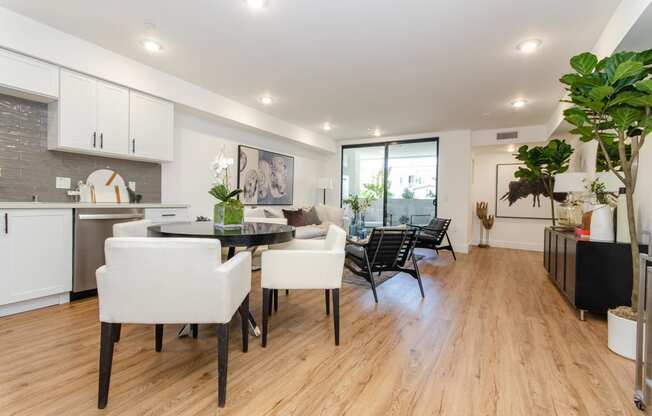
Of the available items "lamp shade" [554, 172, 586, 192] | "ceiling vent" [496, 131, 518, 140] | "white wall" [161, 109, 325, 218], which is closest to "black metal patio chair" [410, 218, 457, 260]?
"lamp shade" [554, 172, 586, 192]

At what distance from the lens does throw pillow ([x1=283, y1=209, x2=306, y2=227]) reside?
19.4 ft

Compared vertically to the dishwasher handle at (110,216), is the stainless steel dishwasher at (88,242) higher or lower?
lower

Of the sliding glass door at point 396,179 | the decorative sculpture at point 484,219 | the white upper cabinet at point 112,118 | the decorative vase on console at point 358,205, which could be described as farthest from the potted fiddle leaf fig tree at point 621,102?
the decorative sculpture at point 484,219

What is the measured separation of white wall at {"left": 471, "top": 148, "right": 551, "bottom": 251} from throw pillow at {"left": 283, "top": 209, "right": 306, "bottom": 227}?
433 cm

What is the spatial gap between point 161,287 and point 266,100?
154 inches

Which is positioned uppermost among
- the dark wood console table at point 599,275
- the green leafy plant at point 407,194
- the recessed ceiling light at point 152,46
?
the recessed ceiling light at point 152,46

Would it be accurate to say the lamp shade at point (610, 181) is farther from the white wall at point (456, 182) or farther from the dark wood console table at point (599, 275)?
the white wall at point (456, 182)

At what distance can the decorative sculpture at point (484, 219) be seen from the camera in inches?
286

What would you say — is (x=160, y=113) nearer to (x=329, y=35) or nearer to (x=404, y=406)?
(x=329, y=35)

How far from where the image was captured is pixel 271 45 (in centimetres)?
311

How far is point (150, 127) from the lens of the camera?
372 centimetres

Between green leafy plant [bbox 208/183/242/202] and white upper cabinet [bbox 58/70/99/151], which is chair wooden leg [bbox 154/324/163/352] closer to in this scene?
green leafy plant [bbox 208/183/242/202]

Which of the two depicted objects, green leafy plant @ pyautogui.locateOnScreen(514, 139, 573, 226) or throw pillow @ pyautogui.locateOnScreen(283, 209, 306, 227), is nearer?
green leafy plant @ pyautogui.locateOnScreen(514, 139, 573, 226)

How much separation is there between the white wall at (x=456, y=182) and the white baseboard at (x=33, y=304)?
20.8 ft
